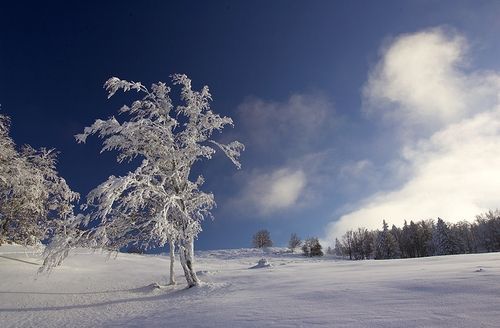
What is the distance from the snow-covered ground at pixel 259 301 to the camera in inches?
344

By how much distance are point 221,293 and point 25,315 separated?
28.7 ft

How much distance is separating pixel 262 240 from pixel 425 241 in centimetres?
5303

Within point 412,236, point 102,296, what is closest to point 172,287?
point 102,296

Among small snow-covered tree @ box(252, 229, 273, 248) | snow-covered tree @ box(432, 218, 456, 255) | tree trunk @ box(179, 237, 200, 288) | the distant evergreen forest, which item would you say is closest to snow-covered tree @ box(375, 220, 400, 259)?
the distant evergreen forest

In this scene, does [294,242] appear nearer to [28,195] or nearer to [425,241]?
[425,241]

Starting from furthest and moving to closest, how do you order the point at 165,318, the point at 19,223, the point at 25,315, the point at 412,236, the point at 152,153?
1. the point at 412,236
2. the point at 19,223
3. the point at 152,153
4. the point at 25,315
5. the point at 165,318

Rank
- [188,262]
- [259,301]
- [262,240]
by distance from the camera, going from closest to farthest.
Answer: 1. [259,301]
2. [188,262]
3. [262,240]

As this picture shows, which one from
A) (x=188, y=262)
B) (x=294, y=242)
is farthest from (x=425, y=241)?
(x=188, y=262)

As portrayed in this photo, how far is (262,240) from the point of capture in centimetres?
12756

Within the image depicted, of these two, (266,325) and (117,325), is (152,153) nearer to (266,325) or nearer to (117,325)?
(117,325)

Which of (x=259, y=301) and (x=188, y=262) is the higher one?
(x=188, y=262)

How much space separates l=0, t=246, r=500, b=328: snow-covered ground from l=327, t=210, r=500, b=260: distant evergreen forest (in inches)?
3103

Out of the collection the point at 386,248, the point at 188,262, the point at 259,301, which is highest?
the point at 386,248

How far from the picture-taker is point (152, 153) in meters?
19.9
